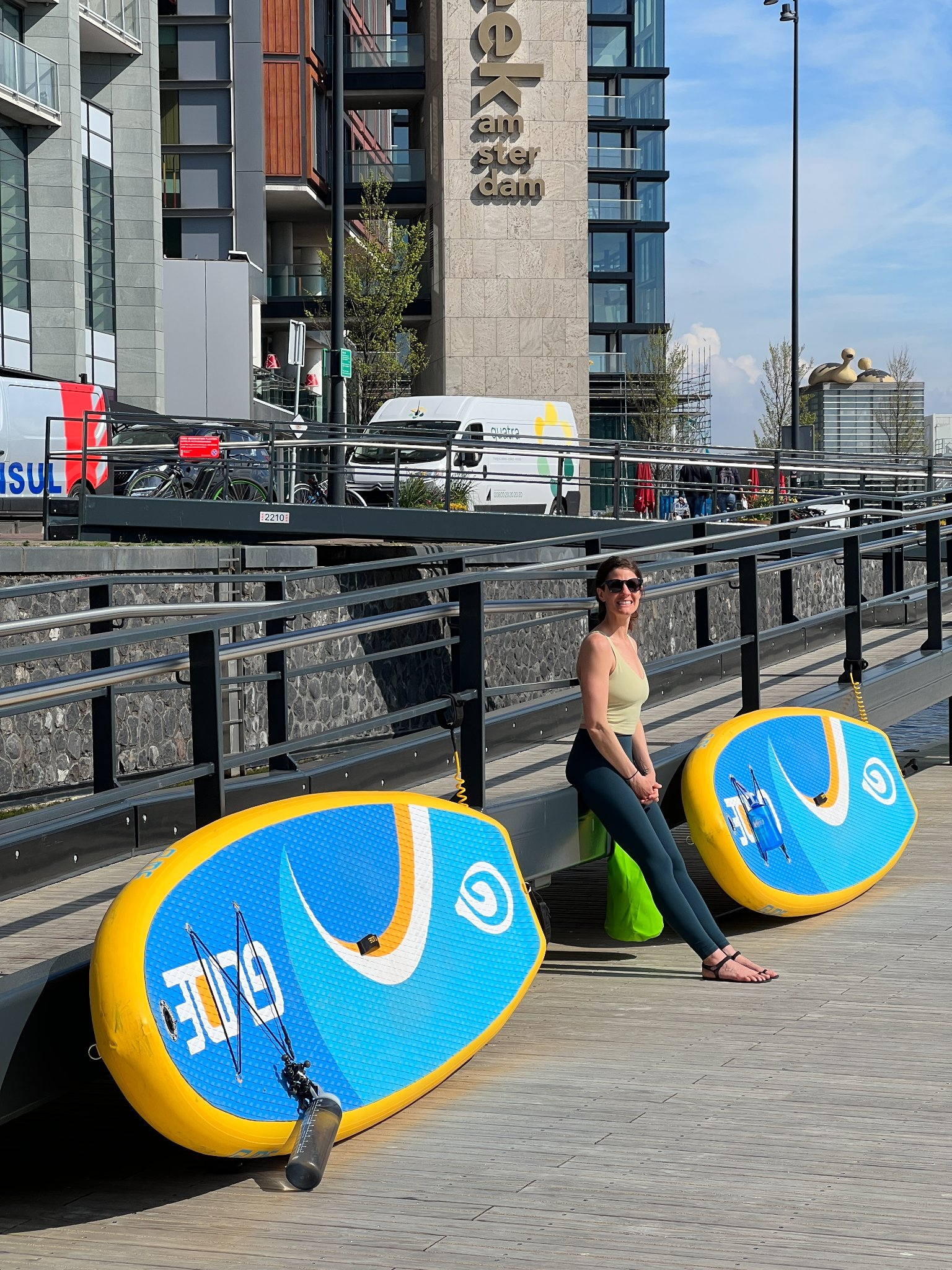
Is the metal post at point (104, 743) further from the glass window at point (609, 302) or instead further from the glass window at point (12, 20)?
the glass window at point (609, 302)

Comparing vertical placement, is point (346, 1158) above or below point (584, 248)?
below

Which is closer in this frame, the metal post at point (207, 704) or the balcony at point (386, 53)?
the metal post at point (207, 704)

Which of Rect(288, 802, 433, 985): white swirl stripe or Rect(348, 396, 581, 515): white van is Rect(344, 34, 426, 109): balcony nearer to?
Rect(348, 396, 581, 515): white van

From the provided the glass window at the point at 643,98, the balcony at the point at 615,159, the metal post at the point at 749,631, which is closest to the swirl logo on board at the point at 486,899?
the metal post at the point at 749,631

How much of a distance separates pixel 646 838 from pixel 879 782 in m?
2.78

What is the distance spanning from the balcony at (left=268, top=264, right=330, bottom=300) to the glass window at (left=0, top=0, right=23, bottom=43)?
841 inches

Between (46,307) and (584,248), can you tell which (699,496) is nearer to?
(46,307)

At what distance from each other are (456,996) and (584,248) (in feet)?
145

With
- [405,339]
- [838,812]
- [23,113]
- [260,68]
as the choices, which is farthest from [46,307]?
[838,812]

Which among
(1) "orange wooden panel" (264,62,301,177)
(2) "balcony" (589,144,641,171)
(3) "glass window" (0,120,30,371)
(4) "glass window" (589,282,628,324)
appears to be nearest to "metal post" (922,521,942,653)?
(3) "glass window" (0,120,30,371)

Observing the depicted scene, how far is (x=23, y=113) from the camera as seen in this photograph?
3381cm

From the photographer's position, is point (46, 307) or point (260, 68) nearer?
point (46, 307)

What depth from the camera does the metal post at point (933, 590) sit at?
11.2 metres

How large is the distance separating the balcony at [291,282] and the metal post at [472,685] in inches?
1993
